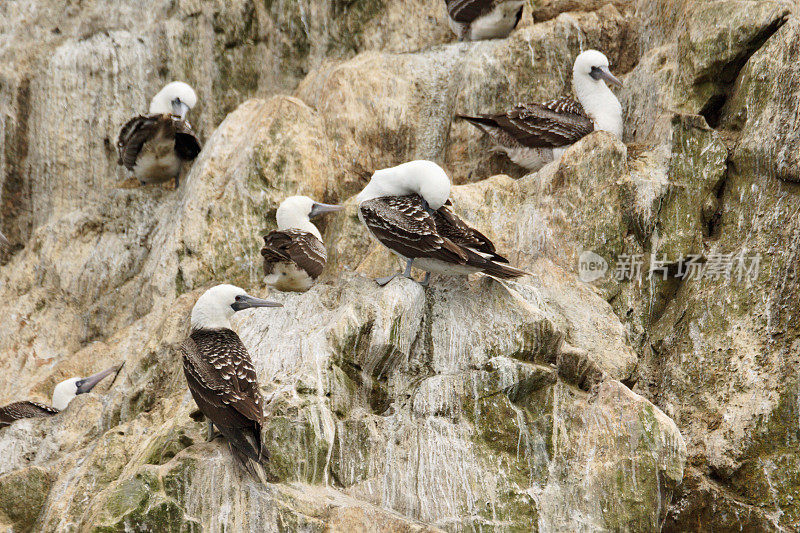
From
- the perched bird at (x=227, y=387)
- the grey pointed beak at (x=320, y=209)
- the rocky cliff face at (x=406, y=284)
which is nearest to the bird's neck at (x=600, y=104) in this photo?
the rocky cliff face at (x=406, y=284)

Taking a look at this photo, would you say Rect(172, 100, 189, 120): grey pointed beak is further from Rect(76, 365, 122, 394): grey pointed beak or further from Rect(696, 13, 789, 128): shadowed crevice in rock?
Rect(696, 13, 789, 128): shadowed crevice in rock

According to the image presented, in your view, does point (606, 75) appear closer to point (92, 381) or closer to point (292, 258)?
point (292, 258)

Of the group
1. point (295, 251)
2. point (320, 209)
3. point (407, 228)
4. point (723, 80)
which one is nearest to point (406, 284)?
point (407, 228)

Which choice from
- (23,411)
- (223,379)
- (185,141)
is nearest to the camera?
(223,379)

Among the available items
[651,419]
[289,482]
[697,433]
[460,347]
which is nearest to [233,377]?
[289,482]

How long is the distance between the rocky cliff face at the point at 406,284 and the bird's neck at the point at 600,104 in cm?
38

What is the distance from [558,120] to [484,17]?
269 centimetres

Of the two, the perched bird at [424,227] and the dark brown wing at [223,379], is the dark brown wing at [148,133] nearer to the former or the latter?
the perched bird at [424,227]

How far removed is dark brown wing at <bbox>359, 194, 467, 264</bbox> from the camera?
8.25 meters

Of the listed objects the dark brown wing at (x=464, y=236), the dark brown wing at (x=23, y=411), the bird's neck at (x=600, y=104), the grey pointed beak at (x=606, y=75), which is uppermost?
the grey pointed beak at (x=606, y=75)

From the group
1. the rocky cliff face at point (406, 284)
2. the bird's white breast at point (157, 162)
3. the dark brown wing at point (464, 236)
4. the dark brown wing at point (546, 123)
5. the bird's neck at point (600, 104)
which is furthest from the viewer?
the bird's white breast at point (157, 162)

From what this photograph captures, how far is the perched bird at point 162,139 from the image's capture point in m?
12.4

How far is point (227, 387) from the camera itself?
7.26 m

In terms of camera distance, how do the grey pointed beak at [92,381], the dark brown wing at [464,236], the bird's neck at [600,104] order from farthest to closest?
1. the bird's neck at [600,104]
2. the grey pointed beak at [92,381]
3. the dark brown wing at [464,236]
